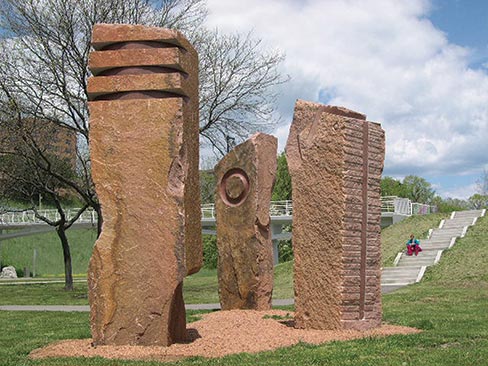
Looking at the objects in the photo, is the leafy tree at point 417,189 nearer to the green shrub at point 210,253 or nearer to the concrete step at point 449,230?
the green shrub at point 210,253

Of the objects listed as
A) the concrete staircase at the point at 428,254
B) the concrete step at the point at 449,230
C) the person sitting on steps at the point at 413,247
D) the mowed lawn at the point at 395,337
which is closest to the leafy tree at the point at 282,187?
the concrete staircase at the point at 428,254

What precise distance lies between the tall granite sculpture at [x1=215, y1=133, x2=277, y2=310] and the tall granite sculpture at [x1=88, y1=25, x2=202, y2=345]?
14.9 ft

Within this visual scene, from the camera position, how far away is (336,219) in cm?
869

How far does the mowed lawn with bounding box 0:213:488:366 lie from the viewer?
21.8 ft

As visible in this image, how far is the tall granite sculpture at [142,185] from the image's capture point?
749cm

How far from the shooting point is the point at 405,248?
25047mm

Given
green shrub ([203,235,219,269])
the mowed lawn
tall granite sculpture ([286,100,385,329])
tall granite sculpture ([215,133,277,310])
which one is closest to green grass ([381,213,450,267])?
the mowed lawn

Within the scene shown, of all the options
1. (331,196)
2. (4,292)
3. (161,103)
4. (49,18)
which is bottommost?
(4,292)

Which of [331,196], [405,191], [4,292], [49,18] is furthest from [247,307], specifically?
[405,191]

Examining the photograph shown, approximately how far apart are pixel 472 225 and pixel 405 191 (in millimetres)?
38953

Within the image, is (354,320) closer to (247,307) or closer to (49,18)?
(247,307)

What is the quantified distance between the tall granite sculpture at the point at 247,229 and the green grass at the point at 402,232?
39.1 ft

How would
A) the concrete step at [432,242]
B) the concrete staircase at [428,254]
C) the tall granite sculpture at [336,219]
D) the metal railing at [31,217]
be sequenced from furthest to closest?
the metal railing at [31,217], the concrete step at [432,242], the concrete staircase at [428,254], the tall granite sculpture at [336,219]

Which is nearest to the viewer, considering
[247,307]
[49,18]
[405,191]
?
[247,307]
